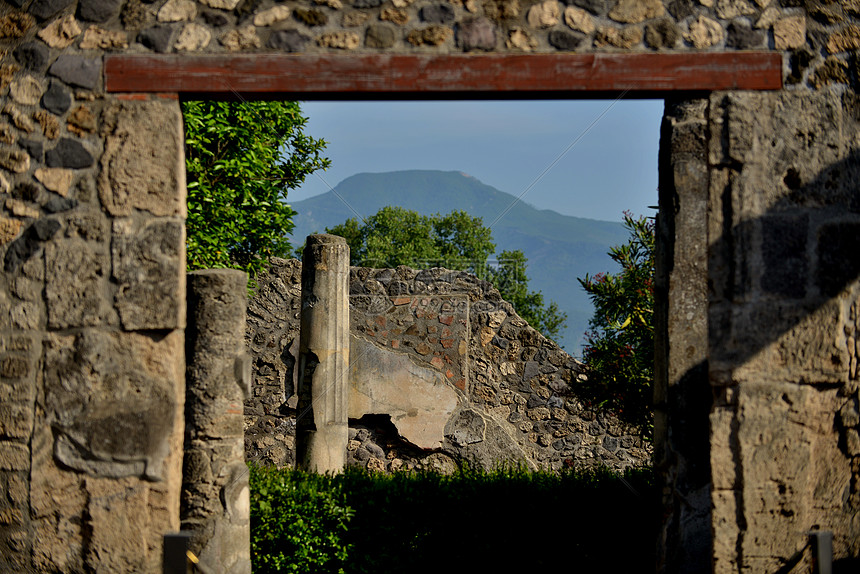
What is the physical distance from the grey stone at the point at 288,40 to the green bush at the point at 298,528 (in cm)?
327

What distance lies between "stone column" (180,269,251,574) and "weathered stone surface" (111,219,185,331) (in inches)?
38.1

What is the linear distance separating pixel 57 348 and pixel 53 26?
5.25 ft

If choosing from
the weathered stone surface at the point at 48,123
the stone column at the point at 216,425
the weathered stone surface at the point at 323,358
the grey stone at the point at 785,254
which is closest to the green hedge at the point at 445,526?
the stone column at the point at 216,425

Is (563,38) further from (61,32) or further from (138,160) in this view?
(61,32)

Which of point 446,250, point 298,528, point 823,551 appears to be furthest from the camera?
point 446,250

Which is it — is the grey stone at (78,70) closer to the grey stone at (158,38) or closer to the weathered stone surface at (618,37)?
the grey stone at (158,38)

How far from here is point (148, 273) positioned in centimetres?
415

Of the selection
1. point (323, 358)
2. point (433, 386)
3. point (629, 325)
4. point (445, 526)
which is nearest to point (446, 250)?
point (433, 386)

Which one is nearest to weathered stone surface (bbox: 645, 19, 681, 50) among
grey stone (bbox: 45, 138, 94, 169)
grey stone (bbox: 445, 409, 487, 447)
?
grey stone (bbox: 45, 138, 94, 169)

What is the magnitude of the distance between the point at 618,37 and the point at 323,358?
4.65 metres

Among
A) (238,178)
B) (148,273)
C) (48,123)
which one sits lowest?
(148,273)

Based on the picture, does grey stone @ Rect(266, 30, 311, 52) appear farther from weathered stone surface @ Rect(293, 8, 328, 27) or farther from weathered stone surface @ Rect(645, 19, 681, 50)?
weathered stone surface @ Rect(645, 19, 681, 50)

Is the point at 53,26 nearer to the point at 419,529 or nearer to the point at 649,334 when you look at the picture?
the point at 419,529

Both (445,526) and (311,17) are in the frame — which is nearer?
(311,17)
